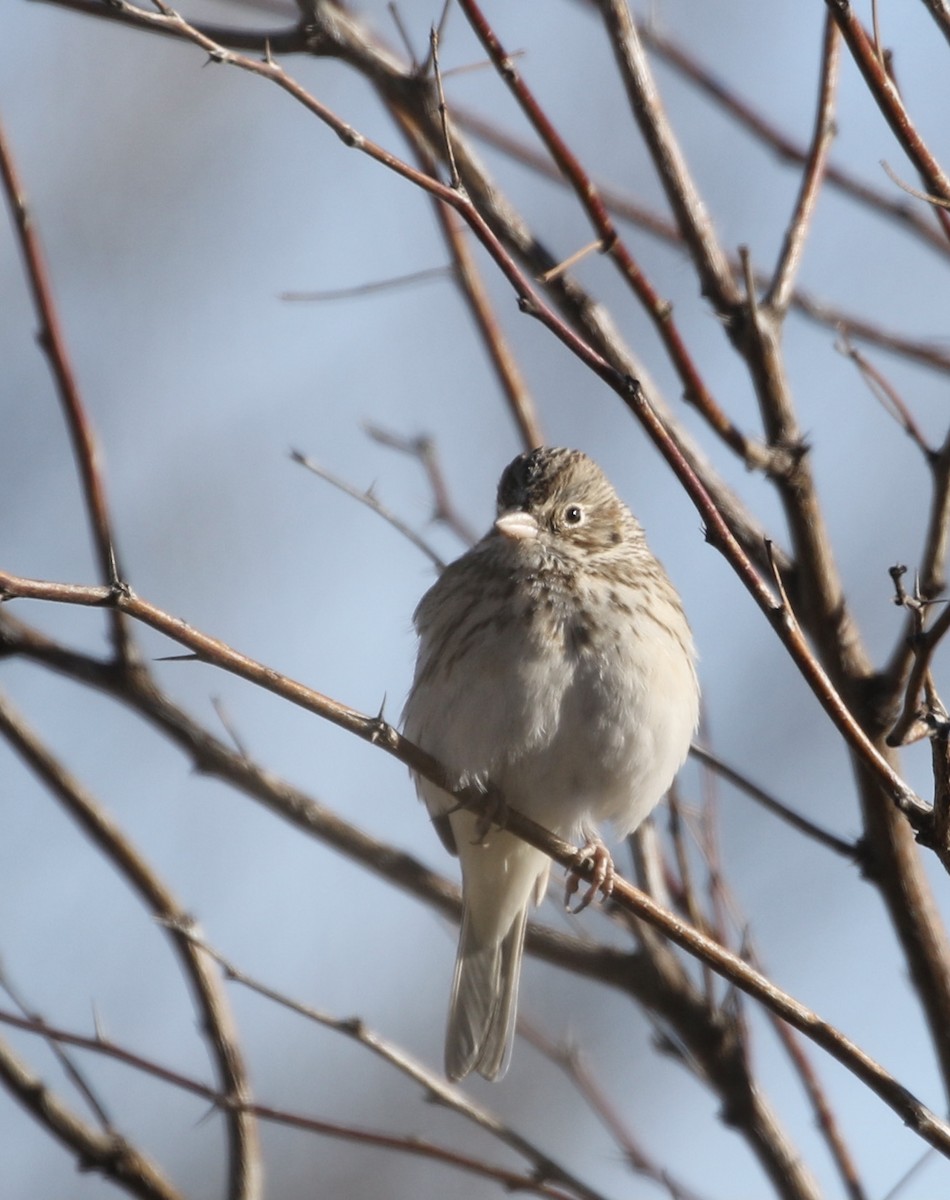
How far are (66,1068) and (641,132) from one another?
2.53 metres

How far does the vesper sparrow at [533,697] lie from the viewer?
4.45 meters

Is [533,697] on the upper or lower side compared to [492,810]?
upper

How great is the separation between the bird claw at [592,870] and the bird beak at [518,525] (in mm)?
926

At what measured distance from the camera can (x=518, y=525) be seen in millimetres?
4750

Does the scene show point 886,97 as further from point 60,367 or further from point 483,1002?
point 483,1002

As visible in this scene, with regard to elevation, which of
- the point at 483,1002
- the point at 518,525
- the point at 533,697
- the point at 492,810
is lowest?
the point at 483,1002

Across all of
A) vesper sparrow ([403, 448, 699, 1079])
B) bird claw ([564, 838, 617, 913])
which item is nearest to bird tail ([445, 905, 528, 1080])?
vesper sparrow ([403, 448, 699, 1079])

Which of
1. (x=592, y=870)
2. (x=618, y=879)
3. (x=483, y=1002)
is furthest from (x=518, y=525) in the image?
(x=618, y=879)

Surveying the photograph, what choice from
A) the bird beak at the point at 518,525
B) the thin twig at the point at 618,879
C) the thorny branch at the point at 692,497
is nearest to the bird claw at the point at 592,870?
the thorny branch at the point at 692,497

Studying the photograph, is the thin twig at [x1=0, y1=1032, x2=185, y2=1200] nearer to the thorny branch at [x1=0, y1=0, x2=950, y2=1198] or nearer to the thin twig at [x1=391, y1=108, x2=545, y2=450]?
the thorny branch at [x1=0, y1=0, x2=950, y2=1198]

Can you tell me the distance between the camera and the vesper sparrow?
445cm

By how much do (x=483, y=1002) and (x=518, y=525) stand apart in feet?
4.88

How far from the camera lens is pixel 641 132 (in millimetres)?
3795

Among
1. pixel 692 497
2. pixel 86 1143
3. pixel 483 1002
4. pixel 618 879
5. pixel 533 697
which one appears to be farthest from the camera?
pixel 483 1002
